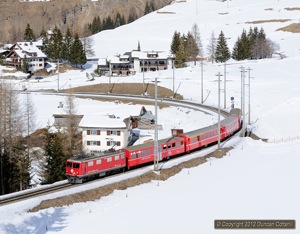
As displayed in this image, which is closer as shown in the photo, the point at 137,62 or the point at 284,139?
the point at 284,139

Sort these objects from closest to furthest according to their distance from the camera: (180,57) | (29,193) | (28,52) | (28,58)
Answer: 1. (29,193)
2. (180,57)
3. (28,58)
4. (28,52)

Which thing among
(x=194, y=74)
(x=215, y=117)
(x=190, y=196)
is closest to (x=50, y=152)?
(x=190, y=196)

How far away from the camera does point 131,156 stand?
39.6 m

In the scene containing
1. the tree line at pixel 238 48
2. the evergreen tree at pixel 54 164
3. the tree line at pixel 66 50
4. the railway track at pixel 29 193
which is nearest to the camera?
the railway track at pixel 29 193

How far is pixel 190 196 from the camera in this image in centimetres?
3334

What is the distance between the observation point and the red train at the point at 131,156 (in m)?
34.6

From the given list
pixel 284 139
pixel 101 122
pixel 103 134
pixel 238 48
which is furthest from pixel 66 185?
pixel 238 48

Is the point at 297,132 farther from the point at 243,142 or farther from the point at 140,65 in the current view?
the point at 140,65

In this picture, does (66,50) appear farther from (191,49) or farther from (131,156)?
(131,156)

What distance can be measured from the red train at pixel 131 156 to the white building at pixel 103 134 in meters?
14.1

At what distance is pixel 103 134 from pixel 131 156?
22.2 metres

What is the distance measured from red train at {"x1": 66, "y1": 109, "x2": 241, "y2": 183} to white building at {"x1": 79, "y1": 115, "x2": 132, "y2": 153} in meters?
14.1

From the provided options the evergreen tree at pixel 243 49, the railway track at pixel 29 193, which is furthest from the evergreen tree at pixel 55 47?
the railway track at pixel 29 193

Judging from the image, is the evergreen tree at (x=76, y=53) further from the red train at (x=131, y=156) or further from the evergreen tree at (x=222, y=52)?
the red train at (x=131, y=156)
